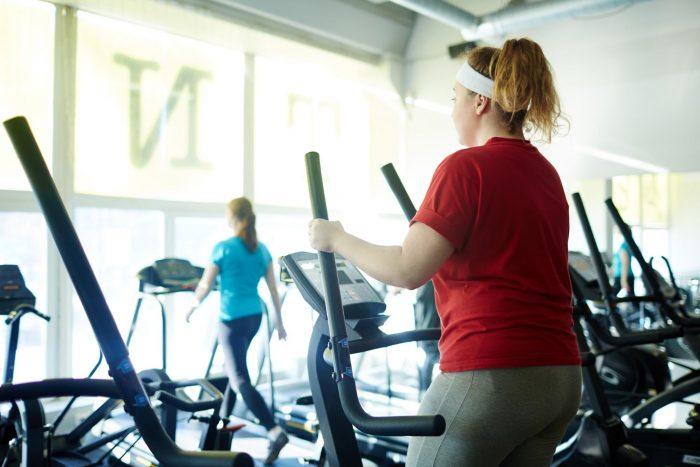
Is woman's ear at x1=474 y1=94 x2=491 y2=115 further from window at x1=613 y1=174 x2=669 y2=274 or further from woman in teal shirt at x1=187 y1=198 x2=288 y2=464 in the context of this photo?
window at x1=613 y1=174 x2=669 y2=274

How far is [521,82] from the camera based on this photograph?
4.14 ft

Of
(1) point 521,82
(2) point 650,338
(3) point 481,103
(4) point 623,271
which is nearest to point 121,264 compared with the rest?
(2) point 650,338

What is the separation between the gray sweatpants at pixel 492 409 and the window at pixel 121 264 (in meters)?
4.19

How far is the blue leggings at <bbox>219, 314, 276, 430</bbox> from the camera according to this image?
13.8 feet

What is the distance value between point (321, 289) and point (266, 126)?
16.9ft

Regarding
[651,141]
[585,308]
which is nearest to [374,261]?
[585,308]

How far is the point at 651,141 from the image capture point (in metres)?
6.34

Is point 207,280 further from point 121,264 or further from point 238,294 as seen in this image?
point 121,264

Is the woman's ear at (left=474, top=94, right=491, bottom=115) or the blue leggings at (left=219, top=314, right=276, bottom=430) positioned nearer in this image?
the woman's ear at (left=474, top=94, right=491, bottom=115)

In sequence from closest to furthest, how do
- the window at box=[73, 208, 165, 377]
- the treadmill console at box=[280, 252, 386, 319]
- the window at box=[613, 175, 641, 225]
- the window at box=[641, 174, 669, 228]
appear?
the treadmill console at box=[280, 252, 386, 319] < the window at box=[73, 208, 165, 377] < the window at box=[641, 174, 669, 228] < the window at box=[613, 175, 641, 225]

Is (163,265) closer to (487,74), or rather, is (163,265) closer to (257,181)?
(257,181)

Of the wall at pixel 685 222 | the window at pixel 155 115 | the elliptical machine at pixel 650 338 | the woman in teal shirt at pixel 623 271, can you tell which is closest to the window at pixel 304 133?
the window at pixel 155 115

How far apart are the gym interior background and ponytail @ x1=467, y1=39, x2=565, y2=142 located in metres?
4.39

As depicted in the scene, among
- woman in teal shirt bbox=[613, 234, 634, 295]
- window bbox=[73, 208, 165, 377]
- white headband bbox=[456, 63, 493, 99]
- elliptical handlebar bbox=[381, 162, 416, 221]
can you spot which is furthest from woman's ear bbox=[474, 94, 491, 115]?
woman in teal shirt bbox=[613, 234, 634, 295]
